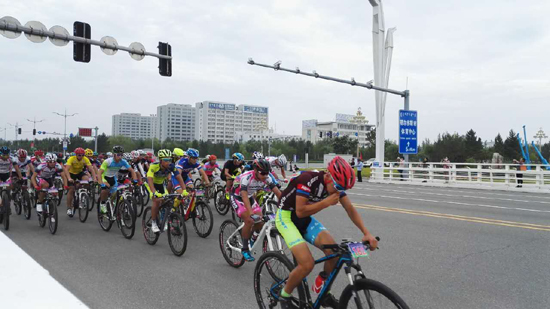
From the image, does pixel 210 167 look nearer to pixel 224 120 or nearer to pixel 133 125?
pixel 224 120

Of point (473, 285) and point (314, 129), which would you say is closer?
point (473, 285)

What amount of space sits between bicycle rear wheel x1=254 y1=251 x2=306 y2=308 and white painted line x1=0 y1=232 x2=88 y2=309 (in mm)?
1986

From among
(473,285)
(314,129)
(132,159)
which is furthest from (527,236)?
(314,129)

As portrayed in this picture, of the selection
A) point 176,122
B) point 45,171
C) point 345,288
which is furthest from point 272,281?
point 176,122

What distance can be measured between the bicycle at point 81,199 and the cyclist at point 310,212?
8.27 m

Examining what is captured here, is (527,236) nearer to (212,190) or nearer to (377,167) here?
(212,190)

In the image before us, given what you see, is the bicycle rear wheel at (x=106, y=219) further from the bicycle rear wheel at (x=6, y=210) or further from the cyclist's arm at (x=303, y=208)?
the cyclist's arm at (x=303, y=208)

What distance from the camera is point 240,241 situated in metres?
6.21

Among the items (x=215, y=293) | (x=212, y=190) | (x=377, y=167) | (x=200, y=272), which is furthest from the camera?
(x=377, y=167)

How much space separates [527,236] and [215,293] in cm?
687

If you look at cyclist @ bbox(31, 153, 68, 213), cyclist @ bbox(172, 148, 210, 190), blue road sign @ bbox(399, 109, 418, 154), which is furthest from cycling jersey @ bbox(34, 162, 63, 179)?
blue road sign @ bbox(399, 109, 418, 154)

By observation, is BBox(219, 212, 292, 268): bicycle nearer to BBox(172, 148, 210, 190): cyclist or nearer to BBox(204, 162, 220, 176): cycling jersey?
BBox(172, 148, 210, 190): cyclist

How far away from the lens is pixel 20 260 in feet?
21.0

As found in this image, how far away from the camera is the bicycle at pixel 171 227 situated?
6.88 meters
